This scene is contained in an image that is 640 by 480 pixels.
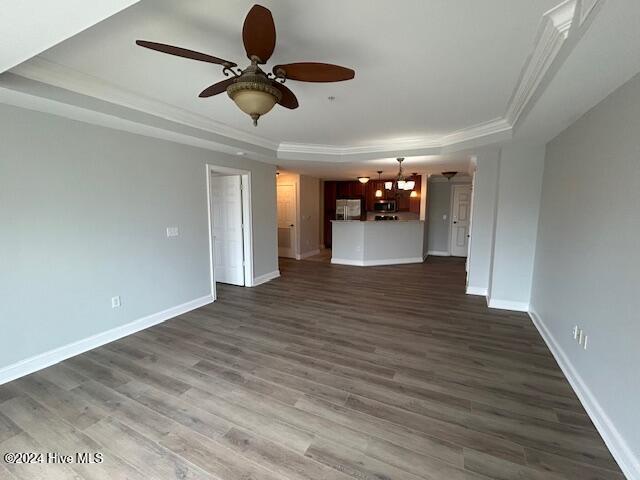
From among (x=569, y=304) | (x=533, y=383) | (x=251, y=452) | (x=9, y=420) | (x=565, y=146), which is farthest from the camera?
(x=565, y=146)

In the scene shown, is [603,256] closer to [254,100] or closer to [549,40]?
[549,40]

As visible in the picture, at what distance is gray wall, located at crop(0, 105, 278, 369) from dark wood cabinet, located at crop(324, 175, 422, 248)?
564 centimetres

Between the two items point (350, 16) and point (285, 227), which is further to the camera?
point (285, 227)

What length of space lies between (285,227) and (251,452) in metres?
6.28

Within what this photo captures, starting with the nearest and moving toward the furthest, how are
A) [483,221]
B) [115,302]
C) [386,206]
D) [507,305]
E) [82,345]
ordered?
1. [82,345]
2. [115,302]
3. [507,305]
4. [483,221]
5. [386,206]

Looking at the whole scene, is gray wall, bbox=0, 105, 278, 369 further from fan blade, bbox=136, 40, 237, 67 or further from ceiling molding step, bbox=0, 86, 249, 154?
fan blade, bbox=136, 40, 237, 67

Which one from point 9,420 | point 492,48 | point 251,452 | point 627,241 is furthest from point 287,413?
point 492,48

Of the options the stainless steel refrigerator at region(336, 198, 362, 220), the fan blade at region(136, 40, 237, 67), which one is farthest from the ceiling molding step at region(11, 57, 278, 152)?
the stainless steel refrigerator at region(336, 198, 362, 220)

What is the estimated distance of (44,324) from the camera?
2.54 m

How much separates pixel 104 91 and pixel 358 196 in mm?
7211

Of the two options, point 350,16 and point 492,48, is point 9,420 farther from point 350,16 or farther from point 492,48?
point 492,48

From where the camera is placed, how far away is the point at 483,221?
4.51 meters

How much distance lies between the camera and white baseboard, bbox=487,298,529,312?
12.9 feet

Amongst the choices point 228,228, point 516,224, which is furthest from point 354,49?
point 228,228
